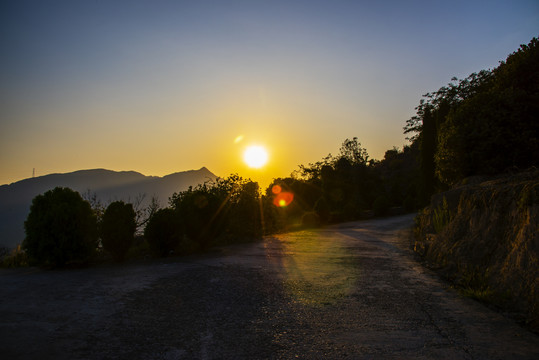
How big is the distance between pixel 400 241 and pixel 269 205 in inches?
298

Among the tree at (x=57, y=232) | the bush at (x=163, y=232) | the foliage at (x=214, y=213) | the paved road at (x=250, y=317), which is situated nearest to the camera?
the paved road at (x=250, y=317)

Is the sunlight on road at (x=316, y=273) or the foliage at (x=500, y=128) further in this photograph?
the foliage at (x=500, y=128)

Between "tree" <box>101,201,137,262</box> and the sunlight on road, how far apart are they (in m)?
4.03

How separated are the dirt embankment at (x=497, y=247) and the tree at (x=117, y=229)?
311 inches

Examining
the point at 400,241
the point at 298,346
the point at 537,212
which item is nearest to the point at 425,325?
the point at 298,346

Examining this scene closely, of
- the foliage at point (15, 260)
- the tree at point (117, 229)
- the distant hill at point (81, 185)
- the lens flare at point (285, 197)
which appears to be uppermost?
the distant hill at point (81, 185)

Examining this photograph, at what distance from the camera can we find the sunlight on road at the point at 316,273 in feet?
17.1

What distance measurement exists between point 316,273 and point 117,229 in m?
5.63

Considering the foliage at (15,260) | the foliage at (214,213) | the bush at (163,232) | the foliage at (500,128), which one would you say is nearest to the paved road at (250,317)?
the bush at (163,232)

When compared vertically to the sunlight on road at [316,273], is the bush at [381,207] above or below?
above

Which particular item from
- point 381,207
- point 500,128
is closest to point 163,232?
point 500,128

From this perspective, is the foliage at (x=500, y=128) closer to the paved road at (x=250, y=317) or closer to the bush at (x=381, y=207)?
the paved road at (x=250, y=317)

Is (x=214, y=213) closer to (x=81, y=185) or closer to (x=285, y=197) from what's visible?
(x=285, y=197)

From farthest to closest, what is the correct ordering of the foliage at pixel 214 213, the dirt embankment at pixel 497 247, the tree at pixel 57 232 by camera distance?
the foliage at pixel 214 213 → the tree at pixel 57 232 → the dirt embankment at pixel 497 247
